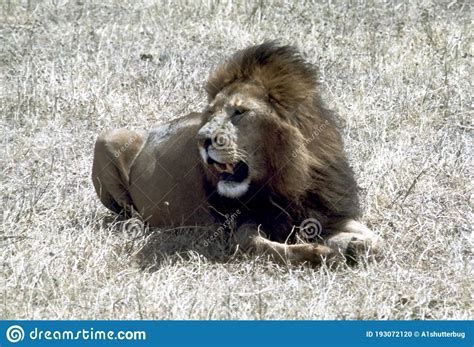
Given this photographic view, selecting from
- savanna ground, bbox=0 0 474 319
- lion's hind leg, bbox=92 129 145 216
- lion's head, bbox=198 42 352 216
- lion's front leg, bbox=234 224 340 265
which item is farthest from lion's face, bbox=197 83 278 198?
lion's hind leg, bbox=92 129 145 216

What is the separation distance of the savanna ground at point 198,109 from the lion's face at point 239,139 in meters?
0.47

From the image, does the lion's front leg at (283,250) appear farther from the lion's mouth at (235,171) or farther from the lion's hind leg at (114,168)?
the lion's hind leg at (114,168)

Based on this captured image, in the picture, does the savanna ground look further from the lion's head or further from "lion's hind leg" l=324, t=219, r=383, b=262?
the lion's head

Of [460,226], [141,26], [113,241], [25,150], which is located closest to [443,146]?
[460,226]

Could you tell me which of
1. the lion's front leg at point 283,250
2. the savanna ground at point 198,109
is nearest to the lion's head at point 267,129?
the lion's front leg at point 283,250

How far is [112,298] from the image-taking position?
5602 mm

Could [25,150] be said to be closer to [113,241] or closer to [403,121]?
[113,241]

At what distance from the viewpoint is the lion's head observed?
612 centimetres

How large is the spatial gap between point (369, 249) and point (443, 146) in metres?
2.02

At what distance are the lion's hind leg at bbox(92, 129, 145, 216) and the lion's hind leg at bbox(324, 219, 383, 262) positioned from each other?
171cm

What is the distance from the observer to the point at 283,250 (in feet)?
20.0

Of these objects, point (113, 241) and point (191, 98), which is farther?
point (191, 98)

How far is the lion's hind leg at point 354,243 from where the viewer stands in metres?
6.02

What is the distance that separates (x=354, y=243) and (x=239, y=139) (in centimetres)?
86
